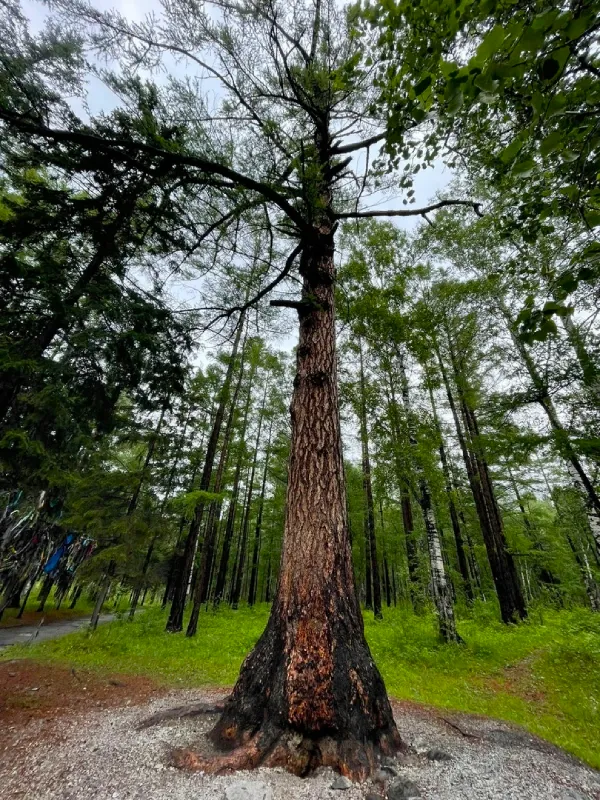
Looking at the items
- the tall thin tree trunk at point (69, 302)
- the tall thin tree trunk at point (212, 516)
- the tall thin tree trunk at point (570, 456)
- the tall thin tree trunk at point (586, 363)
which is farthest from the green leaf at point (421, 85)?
the tall thin tree trunk at point (212, 516)

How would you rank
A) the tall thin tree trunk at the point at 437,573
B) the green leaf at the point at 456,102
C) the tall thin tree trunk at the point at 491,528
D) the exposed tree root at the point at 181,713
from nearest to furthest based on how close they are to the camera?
the green leaf at the point at 456,102 < the exposed tree root at the point at 181,713 < the tall thin tree trunk at the point at 437,573 < the tall thin tree trunk at the point at 491,528

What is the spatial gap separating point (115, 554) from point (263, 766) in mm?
6918

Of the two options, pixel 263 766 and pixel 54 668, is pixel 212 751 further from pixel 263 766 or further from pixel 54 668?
pixel 54 668

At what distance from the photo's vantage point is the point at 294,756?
2008 mm

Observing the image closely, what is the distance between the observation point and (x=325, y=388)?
130 inches

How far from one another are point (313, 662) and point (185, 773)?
38.0 inches

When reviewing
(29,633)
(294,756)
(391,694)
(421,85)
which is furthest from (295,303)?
(29,633)

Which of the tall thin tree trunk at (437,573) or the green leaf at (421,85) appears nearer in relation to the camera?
the green leaf at (421,85)

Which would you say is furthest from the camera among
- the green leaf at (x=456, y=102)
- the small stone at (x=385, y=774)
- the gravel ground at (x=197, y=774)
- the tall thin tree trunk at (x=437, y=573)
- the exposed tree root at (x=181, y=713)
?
the tall thin tree trunk at (x=437, y=573)

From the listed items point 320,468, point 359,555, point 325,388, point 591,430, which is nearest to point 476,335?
point 591,430

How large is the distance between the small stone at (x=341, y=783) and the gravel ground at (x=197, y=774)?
0.03m

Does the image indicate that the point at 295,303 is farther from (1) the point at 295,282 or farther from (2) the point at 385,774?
(2) the point at 385,774

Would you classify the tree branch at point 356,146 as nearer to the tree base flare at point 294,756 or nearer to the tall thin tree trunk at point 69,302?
the tall thin tree trunk at point 69,302

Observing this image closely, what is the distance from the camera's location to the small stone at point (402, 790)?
1.81m
